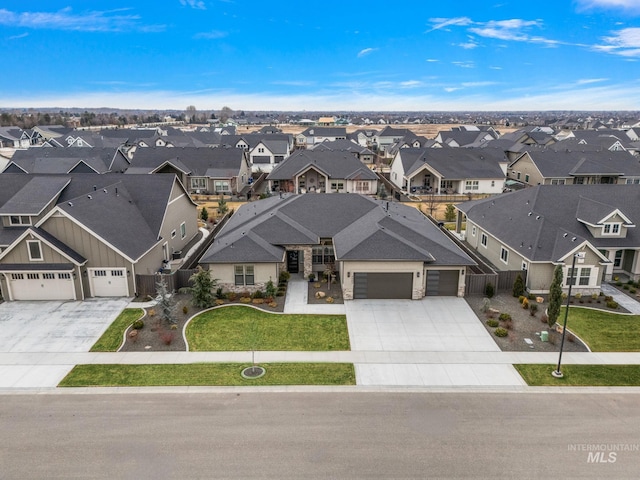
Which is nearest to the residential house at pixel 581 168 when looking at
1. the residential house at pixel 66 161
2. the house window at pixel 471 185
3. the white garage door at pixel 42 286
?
the house window at pixel 471 185

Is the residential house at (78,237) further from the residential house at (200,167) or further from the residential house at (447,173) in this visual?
the residential house at (447,173)

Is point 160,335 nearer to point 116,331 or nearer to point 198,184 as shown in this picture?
point 116,331

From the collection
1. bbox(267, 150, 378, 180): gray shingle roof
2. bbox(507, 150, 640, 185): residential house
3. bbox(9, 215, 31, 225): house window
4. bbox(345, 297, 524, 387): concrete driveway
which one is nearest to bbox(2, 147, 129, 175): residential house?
bbox(267, 150, 378, 180): gray shingle roof

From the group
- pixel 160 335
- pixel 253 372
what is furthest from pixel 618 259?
pixel 160 335

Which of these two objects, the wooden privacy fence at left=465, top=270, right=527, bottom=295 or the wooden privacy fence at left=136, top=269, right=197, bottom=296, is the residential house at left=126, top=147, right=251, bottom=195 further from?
the wooden privacy fence at left=465, top=270, right=527, bottom=295

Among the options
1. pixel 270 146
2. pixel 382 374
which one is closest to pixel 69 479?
pixel 382 374
